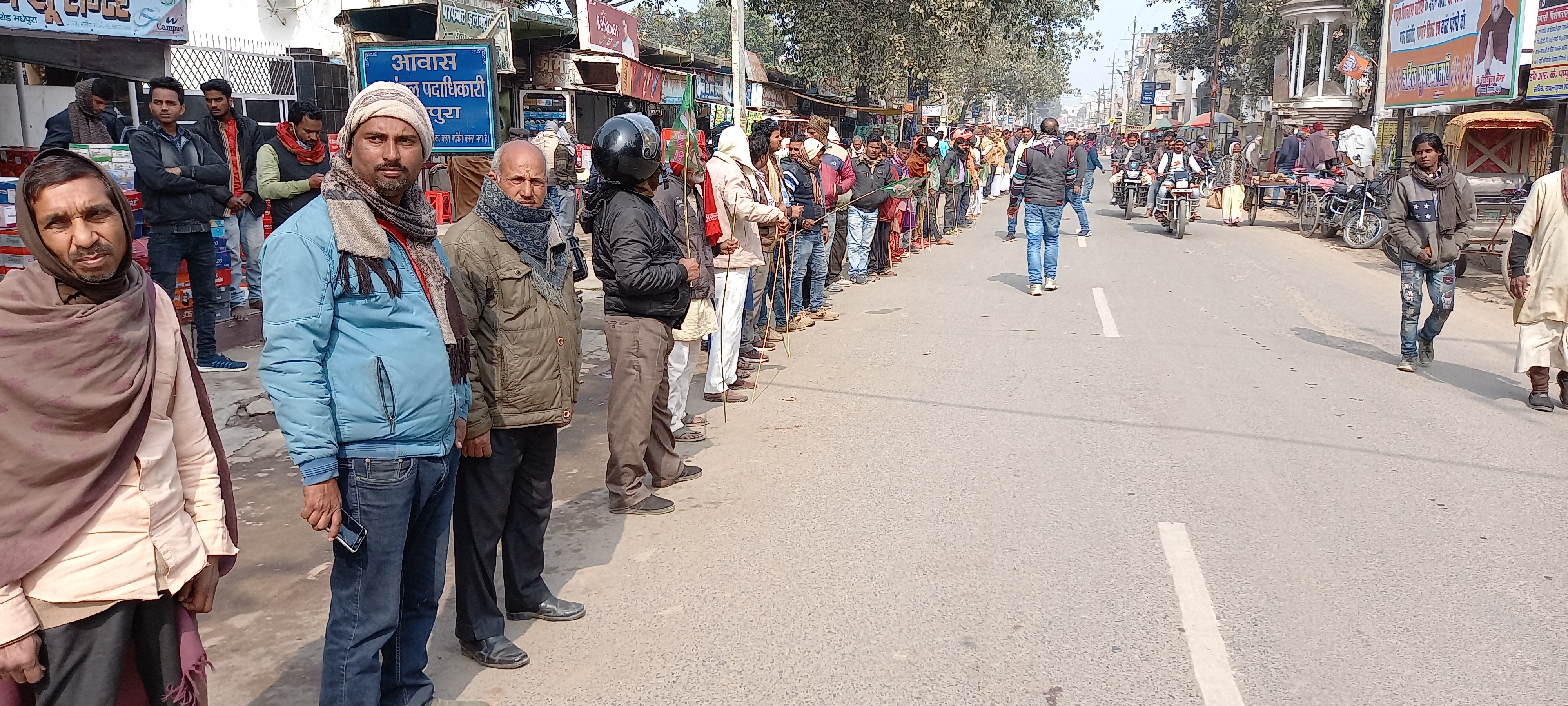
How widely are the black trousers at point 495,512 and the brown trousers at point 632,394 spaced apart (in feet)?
3.72

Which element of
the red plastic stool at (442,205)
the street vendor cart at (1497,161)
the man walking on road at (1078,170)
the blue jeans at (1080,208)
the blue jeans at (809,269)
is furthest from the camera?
the blue jeans at (1080,208)

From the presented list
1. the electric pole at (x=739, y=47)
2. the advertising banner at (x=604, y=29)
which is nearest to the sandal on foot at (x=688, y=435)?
the electric pole at (x=739, y=47)

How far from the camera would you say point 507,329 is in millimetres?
3398

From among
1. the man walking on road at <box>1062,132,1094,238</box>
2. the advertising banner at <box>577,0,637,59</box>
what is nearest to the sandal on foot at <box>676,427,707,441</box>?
the man walking on road at <box>1062,132,1094,238</box>

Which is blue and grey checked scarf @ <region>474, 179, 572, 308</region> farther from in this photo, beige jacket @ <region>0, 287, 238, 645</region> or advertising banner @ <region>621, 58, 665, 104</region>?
advertising banner @ <region>621, 58, 665, 104</region>

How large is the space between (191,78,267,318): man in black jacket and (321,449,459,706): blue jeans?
4617 millimetres

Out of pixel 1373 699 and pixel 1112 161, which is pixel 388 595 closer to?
pixel 1373 699

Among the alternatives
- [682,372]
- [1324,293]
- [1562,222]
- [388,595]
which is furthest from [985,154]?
[388,595]

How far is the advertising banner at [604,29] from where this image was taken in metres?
16.5

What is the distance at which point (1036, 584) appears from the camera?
4082 millimetres

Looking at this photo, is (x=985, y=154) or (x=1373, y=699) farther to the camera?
(x=985, y=154)

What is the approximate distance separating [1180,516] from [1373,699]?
159 centimetres

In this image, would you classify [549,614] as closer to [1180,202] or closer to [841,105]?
[1180,202]

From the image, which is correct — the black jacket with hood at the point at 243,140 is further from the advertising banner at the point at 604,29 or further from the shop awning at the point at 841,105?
the shop awning at the point at 841,105
